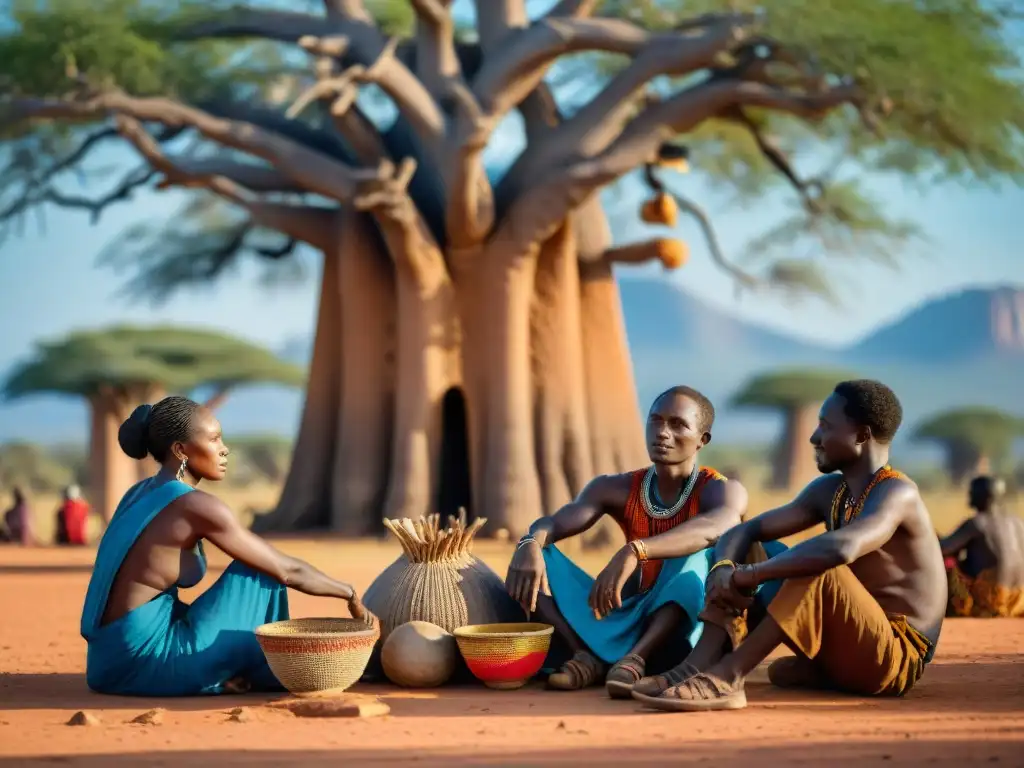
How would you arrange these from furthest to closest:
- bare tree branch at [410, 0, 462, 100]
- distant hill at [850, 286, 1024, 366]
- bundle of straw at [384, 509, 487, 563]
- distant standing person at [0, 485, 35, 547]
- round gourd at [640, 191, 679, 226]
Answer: distant hill at [850, 286, 1024, 366]
distant standing person at [0, 485, 35, 547]
round gourd at [640, 191, 679, 226]
bare tree branch at [410, 0, 462, 100]
bundle of straw at [384, 509, 487, 563]

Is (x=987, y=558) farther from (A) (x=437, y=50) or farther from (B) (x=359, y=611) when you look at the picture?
A: (A) (x=437, y=50)

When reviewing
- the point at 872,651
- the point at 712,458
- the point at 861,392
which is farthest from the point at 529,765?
the point at 712,458

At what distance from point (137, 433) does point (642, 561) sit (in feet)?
7.38

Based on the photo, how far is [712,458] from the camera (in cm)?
7494

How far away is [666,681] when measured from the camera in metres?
5.75

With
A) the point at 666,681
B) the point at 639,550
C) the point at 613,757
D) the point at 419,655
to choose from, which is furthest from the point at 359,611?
the point at 613,757

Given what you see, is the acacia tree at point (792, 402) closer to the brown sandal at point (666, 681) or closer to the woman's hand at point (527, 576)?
the woman's hand at point (527, 576)

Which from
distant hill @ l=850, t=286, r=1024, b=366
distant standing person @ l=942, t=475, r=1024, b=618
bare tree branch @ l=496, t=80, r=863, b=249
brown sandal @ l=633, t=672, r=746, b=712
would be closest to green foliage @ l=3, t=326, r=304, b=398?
bare tree branch @ l=496, t=80, r=863, b=249

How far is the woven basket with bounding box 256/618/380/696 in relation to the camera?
5.83 meters

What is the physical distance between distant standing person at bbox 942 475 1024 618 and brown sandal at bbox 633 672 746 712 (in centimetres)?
435

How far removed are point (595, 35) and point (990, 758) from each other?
11.7 m

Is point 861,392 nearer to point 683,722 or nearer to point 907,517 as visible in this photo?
point 907,517

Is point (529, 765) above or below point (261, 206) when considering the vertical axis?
below

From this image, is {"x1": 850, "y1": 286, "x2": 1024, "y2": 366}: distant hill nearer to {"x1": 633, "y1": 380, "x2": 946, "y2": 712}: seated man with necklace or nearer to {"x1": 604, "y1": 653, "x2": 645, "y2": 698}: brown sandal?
{"x1": 633, "y1": 380, "x2": 946, "y2": 712}: seated man with necklace
